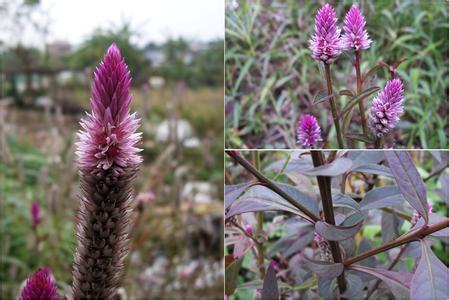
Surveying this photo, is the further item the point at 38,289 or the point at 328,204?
the point at 328,204

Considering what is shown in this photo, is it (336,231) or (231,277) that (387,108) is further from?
(231,277)

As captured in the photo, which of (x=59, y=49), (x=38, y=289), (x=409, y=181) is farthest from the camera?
(x=59, y=49)

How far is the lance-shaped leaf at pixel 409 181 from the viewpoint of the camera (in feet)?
1.81

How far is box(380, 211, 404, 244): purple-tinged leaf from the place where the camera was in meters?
0.68

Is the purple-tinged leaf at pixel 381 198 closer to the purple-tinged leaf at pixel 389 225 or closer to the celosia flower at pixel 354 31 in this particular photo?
the purple-tinged leaf at pixel 389 225

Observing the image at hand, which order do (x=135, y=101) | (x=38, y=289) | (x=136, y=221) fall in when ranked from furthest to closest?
(x=135, y=101) < (x=136, y=221) < (x=38, y=289)

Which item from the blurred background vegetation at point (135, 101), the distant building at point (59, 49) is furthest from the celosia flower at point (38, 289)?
the distant building at point (59, 49)

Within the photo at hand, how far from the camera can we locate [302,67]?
A: 72 cm

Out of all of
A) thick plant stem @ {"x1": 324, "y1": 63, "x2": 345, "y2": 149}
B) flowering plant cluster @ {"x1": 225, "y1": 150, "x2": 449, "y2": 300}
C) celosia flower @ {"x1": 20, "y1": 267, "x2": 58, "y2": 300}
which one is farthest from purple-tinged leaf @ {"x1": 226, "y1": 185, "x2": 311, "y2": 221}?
celosia flower @ {"x1": 20, "y1": 267, "x2": 58, "y2": 300}

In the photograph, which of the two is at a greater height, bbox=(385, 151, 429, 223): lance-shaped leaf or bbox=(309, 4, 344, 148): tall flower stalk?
bbox=(309, 4, 344, 148): tall flower stalk

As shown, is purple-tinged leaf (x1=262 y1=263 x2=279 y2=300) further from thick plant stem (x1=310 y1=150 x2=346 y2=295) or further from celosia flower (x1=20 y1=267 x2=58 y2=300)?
celosia flower (x1=20 y1=267 x2=58 y2=300)

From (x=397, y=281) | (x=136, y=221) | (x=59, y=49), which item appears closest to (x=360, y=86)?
(x=397, y=281)

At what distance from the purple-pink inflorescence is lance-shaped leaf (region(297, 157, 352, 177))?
0.22 metres

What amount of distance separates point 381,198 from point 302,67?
192 mm
